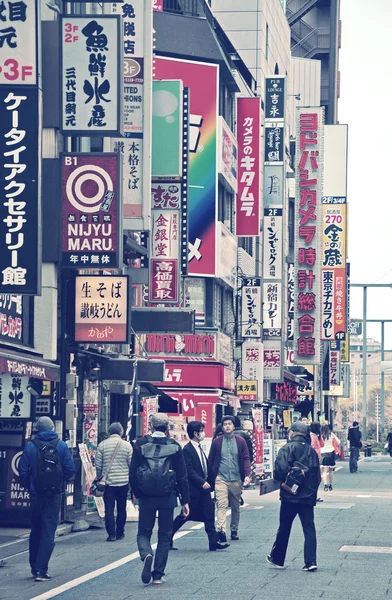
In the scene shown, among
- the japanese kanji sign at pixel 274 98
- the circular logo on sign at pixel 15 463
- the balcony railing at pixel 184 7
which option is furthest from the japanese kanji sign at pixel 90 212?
the japanese kanji sign at pixel 274 98

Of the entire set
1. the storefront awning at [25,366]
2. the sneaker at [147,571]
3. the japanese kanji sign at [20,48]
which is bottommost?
the sneaker at [147,571]

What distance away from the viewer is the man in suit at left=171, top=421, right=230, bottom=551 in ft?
53.1

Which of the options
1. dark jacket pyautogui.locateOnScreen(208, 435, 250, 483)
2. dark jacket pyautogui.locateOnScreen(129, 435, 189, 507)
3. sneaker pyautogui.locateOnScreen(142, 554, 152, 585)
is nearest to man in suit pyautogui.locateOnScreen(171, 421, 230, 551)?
dark jacket pyautogui.locateOnScreen(208, 435, 250, 483)

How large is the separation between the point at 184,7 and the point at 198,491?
28871mm

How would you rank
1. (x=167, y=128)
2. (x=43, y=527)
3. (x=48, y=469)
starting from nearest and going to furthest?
1. (x=43, y=527)
2. (x=48, y=469)
3. (x=167, y=128)

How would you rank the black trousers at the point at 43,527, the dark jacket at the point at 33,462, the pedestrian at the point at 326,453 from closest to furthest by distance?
the black trousers at the point at 43,527 < the dark jacket at the point at 33,462 < the pedestrian at the point at 326,453

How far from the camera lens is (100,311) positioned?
23141 millimetres

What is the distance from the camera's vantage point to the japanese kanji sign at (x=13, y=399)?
20.1m

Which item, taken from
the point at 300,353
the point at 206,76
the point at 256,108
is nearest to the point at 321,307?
the point at 300,353

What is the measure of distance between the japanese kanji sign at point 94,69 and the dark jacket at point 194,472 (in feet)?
21.3

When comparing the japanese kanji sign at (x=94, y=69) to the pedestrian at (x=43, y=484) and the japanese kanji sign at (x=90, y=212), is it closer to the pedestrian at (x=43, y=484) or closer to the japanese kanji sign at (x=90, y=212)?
the japanese kanji sign at (x=90, y=212)

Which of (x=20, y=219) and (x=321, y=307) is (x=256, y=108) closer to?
(x=321, y=307)

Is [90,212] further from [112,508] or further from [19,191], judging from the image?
[112,508]

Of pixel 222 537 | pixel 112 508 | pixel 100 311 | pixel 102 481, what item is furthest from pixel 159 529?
pixel 100 311
